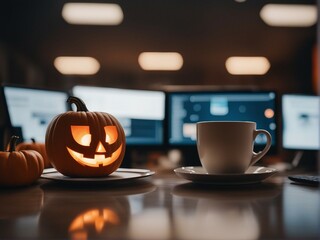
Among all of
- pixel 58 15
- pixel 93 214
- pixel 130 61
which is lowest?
pixel 93 214

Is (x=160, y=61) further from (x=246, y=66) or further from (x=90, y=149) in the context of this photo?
(x=90, y=149)

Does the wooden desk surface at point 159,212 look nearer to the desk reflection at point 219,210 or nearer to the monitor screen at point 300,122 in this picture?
the desk reflection at point 219,210

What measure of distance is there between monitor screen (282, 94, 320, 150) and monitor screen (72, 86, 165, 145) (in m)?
0.50

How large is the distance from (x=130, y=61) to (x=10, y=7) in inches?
26.8

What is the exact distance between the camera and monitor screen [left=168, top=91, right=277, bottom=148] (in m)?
1.45

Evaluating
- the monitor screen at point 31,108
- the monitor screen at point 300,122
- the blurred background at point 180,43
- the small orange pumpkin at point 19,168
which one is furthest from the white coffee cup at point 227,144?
the blurred background at point 180,43

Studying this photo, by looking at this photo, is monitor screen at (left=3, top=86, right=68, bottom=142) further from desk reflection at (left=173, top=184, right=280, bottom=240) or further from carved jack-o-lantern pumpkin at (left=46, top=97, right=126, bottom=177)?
desk reflection at (left=173, top=184, right=280, bottom=240)

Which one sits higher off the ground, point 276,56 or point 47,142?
point 276,56

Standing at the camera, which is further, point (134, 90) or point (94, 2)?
point (94, 2)

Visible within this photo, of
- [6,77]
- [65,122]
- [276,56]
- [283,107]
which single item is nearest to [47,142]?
[65,122]

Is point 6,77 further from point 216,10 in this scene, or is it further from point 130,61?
point 216,10

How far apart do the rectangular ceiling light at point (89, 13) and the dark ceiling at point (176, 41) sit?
0.09 feet

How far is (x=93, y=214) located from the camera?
1.42ft

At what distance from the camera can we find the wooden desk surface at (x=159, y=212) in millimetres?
351
